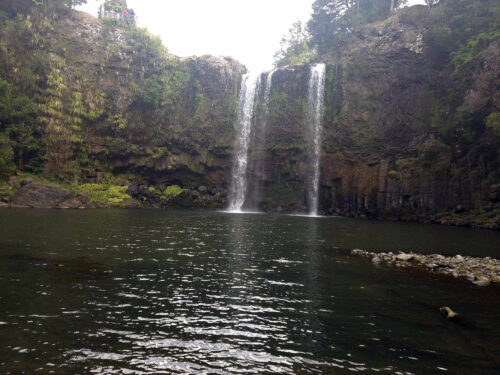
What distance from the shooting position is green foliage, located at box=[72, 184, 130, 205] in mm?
43513

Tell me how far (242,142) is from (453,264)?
41.1 m

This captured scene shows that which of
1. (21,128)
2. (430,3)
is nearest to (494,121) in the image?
(430,3)

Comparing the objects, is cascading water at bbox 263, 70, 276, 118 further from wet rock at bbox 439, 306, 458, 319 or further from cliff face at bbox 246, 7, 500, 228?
wet rock at bbox 439, 306, 458, 319

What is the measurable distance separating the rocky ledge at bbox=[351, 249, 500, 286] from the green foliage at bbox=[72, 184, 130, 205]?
3742 cm

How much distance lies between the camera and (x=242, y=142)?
51.6 meters

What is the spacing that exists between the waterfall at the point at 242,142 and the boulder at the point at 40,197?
73.6 feet

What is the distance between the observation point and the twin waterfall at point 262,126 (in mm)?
46312

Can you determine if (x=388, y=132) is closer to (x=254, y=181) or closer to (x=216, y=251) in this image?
(x=254, y=181)

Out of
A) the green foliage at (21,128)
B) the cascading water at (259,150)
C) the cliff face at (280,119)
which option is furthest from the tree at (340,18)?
the green foliage at (21,128)

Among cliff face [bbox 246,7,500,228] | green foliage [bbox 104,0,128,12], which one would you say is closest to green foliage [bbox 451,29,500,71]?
cliff face [bbox 246,7,500,228]

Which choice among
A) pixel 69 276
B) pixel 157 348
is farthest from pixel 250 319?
pixel 69 276

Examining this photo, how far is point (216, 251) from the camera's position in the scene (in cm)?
1456

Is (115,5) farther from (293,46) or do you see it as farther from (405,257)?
(405,257)

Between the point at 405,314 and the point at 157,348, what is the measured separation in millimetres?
5541
